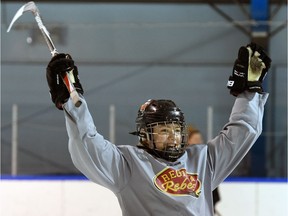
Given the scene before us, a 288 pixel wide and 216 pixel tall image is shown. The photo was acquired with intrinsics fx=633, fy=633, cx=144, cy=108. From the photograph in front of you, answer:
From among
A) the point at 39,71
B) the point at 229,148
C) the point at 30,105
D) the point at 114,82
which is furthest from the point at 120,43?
the point at 229,148

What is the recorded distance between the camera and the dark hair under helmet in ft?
6.25

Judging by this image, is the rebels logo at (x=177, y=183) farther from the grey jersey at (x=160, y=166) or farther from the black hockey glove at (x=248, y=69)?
the black hockey glove at (x=248, y=69)

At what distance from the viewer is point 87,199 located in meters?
4.57

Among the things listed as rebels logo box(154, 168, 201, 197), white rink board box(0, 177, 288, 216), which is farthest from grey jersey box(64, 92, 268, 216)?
white rink board box(0, 177, 288, 216)

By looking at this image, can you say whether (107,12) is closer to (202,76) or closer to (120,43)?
(120,43)

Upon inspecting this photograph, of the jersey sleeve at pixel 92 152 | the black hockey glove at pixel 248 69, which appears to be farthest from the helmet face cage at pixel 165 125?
the black hockey glove at pixel 248 69

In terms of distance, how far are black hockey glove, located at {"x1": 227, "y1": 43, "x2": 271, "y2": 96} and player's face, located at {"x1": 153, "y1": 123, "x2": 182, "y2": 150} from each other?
0.28 meters

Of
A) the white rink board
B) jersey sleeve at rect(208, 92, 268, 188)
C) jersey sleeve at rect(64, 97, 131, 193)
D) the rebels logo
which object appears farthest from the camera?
the white rink board

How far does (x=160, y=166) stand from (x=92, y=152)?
249mm

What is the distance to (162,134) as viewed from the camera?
192cm

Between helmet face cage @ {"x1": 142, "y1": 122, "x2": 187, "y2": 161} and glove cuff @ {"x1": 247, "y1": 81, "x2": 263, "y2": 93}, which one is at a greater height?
glove cuff @ {"x1": 247, "y1": 81, "x2": 263, "y2": 93}

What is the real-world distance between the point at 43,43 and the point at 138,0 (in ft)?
4.34

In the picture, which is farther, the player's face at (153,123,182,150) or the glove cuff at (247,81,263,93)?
the glove cuff at (247,81,263,93)

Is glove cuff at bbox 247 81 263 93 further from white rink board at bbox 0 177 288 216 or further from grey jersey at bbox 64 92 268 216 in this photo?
white rink board at bbox 0 177 288 216
